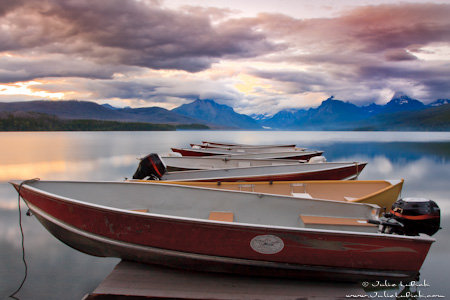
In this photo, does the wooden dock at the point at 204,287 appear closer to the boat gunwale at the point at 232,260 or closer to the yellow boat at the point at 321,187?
the boat gunwale at the point at 232,260

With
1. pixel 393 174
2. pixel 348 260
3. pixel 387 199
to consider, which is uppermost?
pixel 387 199

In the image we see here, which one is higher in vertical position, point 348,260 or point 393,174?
point 348,260

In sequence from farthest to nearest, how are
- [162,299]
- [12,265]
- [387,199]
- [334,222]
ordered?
[387,199], [12,265], [334,222], [162,299]

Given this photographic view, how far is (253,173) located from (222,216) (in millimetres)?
4365

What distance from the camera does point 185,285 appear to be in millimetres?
4422

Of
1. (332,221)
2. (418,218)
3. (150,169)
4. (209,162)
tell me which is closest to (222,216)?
(332,221)

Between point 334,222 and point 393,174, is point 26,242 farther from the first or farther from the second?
point 393,174

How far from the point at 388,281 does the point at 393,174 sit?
59.1ft

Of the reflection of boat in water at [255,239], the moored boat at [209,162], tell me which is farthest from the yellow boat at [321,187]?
the moored boat at [209,162]

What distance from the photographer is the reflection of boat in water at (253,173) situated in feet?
27.6

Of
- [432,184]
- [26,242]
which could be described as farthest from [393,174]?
[26,242]

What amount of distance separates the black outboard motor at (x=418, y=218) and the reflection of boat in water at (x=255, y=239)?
247 millimetres

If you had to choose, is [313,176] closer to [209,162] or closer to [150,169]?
[150,169]

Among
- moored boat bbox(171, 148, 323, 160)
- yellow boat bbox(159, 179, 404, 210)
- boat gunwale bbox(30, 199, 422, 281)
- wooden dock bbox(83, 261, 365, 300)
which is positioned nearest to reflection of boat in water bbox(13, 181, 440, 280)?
boat gunwale bbox(30, 199, 422, 281)
